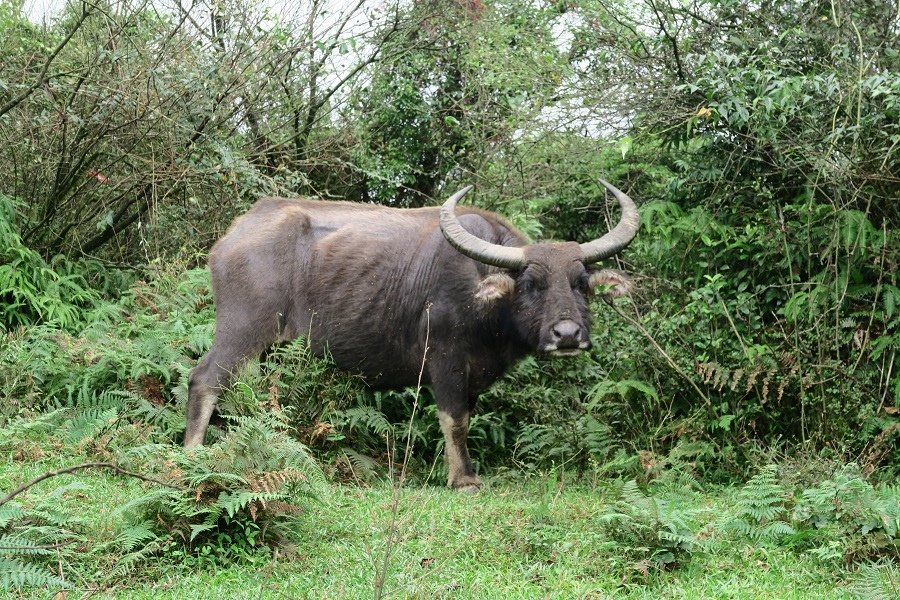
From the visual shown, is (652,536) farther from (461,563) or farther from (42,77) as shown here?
(42,77)

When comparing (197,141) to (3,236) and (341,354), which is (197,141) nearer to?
(3,236)

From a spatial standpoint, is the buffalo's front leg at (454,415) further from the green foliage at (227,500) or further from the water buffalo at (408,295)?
→ the green foliage at (227,500)

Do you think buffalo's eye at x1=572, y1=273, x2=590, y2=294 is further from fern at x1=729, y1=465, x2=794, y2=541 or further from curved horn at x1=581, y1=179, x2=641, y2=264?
fern at x1=729, y1=465, x2=794, y2=541

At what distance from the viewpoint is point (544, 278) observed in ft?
24.6

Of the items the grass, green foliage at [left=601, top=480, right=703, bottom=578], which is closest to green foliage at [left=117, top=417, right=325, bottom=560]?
the grass

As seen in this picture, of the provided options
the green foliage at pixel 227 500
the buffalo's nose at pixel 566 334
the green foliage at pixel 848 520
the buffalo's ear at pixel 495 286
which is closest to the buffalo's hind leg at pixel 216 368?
the buffalo's ear at pixel 495 286

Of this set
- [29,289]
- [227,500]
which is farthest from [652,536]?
[29,289]

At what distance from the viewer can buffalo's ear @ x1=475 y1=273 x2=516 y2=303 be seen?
24.6 ft

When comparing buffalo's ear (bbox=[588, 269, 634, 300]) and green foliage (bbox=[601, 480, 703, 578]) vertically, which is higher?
buffalo's ear (bbox=[588, 269, 634, 300])

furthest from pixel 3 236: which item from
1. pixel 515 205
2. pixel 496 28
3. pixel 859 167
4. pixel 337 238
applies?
pixel 859 167

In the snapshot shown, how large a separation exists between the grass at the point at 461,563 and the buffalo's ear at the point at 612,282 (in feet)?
6.52

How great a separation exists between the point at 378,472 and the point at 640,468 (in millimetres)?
2035

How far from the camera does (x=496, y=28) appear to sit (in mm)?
12148

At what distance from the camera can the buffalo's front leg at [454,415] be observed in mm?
7648
